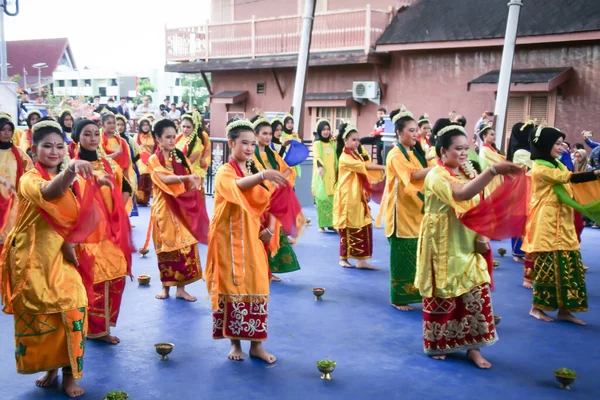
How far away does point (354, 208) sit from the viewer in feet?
23.3

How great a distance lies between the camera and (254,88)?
1922 centimetres

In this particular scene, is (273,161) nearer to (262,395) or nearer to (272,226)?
(272,226)

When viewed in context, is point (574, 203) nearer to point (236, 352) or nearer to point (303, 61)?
point (236, 352)

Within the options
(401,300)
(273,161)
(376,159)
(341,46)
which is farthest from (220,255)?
(341,46)

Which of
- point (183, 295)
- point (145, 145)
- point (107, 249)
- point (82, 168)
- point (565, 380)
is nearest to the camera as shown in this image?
point (82, 168)

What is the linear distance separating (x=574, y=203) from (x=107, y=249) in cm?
339

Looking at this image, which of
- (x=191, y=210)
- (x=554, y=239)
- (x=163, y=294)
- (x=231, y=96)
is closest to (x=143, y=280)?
(x=163, y=294)

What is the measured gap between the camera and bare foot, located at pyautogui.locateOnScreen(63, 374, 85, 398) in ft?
11.8

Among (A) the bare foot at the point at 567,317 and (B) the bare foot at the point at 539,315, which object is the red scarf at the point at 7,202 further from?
(A) the bare foot at the point at 567,317

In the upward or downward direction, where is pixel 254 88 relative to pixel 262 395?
upward

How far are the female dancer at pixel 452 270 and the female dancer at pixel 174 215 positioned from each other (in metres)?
1.83

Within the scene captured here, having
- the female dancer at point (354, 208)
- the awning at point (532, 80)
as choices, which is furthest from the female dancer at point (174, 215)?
the awning at point (532, 80)

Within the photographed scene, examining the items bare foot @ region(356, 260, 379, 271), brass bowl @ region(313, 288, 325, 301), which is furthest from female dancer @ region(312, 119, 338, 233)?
brass bowl @ region(313, 288, 325, 301)

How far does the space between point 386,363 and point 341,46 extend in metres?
13.0
